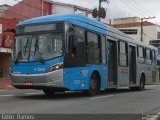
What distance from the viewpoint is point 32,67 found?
657 inches

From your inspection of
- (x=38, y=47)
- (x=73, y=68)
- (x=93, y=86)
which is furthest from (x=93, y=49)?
(x=38, y=47)

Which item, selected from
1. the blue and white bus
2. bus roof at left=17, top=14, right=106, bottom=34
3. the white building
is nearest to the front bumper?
the blue and white bus

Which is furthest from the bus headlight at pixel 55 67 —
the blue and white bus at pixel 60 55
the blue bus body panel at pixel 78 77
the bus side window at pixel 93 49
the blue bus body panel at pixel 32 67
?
the bus side window at pixel 93 49

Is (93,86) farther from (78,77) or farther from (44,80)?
(44,80)

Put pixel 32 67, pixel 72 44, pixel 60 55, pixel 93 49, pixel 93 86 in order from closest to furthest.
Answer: pixel 60 55 < pixel 32 67 < pixel 72 44 < pixel 93 86 < pixel 93 49

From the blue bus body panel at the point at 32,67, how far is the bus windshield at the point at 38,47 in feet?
0.53

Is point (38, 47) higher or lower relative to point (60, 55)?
higher

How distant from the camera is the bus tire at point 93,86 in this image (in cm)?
1887

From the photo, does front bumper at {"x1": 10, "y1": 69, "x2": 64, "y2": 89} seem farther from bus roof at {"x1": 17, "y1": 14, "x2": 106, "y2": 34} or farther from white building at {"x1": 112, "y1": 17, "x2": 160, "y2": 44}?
white building at {"x1": 112, "y1": 17, "x2": 160, "y2": 44}

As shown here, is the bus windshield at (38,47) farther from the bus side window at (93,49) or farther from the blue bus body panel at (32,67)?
the bus side window at (93,49)

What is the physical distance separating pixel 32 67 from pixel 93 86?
346 centimetres

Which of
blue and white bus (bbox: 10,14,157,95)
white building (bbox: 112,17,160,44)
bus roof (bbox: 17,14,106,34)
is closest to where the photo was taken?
blue and white bus (bbox: 10,14,157,95)

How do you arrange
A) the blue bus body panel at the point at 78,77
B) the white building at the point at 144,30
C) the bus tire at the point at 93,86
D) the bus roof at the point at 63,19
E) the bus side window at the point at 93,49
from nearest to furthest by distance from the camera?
1. the blue bus body panel at the point at 78,77
2. the bus roof at the point at 63,19
3. the bus side window at the point at 93,49
4. the bus tire at the point at 93,86
5. the white building at the point at 144,30

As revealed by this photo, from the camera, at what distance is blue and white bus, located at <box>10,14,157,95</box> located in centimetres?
1648
